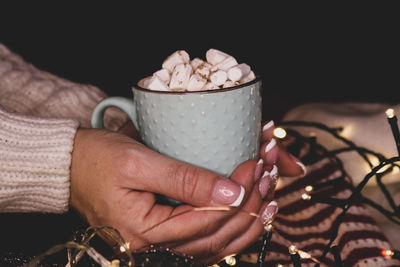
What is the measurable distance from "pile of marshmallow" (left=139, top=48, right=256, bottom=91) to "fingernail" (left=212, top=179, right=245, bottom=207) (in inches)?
5.2

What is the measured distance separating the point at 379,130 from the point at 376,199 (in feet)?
0.41

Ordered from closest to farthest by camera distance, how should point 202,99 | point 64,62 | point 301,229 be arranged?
point 202,99, point 301,229, point 64,62

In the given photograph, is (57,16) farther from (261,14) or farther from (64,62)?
(261,14)

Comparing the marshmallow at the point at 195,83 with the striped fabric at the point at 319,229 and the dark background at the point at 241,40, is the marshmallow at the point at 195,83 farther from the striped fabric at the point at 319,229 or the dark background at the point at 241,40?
the dark background at the point at 241,40

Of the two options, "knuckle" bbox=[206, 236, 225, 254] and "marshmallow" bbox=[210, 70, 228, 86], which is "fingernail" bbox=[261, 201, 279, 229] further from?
"marshmallow" bbox=[210, 70, 228, 86]

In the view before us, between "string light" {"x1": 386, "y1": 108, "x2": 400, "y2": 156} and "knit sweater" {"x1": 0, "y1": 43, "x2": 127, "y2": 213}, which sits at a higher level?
"string light" {"x1": 386, "y1": 108, "x2": 400, "y2": 156}

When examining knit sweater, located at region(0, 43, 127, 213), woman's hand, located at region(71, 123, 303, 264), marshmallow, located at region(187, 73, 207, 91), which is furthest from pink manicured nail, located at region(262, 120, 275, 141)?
knit sweater, located at region(0, 43, 127, 213)

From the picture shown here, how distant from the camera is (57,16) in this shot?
3.86ft

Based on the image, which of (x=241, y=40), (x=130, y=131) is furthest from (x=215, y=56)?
(x=241, y=40)

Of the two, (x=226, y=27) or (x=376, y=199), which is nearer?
(x=376, y=199)

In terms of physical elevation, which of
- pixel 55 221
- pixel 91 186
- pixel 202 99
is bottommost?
pixel 55 221

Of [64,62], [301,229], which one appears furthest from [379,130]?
[64,62]

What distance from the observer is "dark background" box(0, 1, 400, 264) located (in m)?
1.05

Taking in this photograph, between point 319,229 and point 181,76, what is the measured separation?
1.13 feet
